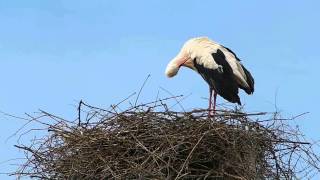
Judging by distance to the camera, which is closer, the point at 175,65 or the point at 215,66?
the point at 215,66

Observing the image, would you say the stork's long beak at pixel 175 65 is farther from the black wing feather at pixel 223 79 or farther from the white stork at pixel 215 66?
the black wing feather at pixel 223 79

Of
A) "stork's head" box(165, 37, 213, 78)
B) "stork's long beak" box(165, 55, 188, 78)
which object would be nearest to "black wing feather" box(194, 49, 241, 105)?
"stork's head" box(165, 37, 213, 78)

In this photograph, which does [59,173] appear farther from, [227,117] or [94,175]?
[227,117]

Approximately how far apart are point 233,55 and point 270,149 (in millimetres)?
1855

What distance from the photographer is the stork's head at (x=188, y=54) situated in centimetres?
735

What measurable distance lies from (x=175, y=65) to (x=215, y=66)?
509 millimetres

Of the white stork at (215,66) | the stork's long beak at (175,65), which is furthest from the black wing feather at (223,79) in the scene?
the stork's long beak at (175,65)

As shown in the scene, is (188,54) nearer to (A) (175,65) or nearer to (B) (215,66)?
(A) (175,65)

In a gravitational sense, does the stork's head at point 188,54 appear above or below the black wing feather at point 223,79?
above

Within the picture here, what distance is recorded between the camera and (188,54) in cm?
741

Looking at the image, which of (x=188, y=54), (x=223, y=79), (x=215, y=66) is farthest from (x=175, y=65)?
(x=223, y=79)

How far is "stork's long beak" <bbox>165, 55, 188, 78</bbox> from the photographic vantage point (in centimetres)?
743

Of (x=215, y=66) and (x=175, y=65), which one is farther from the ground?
(x=175, y=65)

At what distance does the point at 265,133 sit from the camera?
5668mm
